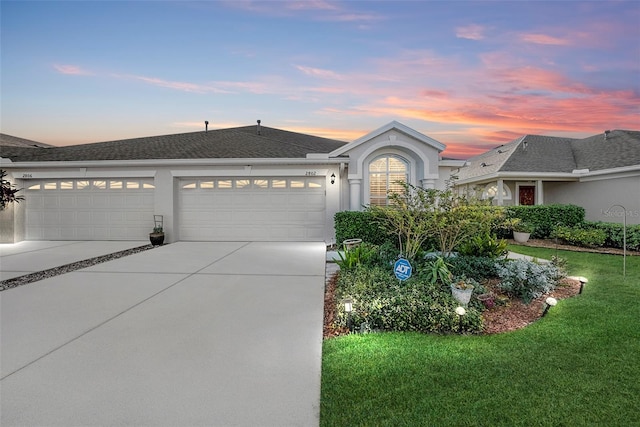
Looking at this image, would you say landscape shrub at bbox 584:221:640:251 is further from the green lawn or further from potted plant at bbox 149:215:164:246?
potted plant at bbox 149:215:164:246

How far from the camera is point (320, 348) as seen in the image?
3330 mm

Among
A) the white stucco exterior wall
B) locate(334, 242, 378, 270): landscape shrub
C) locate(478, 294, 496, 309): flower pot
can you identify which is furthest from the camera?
the white stucco exterior wall

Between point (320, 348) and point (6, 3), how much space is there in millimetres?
12407

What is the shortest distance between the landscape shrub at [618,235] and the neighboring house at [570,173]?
3.07 m

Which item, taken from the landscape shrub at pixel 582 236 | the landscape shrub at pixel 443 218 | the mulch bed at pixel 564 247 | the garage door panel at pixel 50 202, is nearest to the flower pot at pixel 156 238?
the garage door panel at pixel 50 202

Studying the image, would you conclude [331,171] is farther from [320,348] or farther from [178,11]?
[320,348]

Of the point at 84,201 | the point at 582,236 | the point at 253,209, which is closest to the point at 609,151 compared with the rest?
the point at 582,236

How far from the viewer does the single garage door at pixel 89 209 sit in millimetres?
11297

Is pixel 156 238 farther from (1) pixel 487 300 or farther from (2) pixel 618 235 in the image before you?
(2) pixel 618 235

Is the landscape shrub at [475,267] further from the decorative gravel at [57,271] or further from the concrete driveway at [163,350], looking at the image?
the decorative gravel at [57,271]

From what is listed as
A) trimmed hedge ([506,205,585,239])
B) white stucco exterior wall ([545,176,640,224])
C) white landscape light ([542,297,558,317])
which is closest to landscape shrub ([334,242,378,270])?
white landscape light ([542,297,558,317])

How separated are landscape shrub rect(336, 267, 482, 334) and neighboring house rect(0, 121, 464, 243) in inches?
251

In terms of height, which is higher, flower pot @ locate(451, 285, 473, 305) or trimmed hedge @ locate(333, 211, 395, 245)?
trimmed hedge @ locate(333, 211, 395, 245)

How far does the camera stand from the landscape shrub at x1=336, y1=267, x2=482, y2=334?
151 inches
